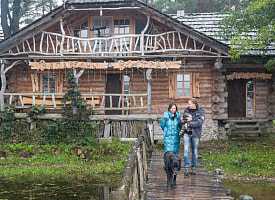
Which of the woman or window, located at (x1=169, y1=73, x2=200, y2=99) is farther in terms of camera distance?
window, located at (x1=169, y1=73, x2=200, y2=99)

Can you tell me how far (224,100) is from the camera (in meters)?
16.4

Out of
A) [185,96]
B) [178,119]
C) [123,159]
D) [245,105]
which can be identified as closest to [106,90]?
[185,96]

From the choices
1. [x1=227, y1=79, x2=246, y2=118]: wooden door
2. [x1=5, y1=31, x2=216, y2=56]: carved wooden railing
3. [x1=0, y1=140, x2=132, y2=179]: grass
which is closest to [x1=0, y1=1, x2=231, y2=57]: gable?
[x1=5, y1=31, x2=216, y2=56]: carved wooden railing

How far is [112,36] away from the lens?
658 inches

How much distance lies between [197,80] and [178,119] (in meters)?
9.80

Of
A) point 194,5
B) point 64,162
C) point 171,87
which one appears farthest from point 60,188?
point 194,5

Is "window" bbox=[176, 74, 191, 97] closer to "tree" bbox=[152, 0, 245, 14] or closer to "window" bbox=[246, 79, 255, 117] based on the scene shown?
"window" bbox=[246, 79, 255, 117]

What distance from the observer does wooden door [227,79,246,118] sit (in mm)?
17562

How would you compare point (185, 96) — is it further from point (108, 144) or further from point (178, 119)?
point (178, 119)

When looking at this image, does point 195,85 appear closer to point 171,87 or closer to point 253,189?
point 171,87

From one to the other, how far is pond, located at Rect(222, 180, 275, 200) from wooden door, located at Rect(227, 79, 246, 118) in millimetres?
8622

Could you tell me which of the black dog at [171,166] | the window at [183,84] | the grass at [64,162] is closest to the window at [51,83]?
the grass at [64,162]

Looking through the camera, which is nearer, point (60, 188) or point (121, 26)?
point (60, 188)

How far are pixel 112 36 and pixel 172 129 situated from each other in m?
10.7
